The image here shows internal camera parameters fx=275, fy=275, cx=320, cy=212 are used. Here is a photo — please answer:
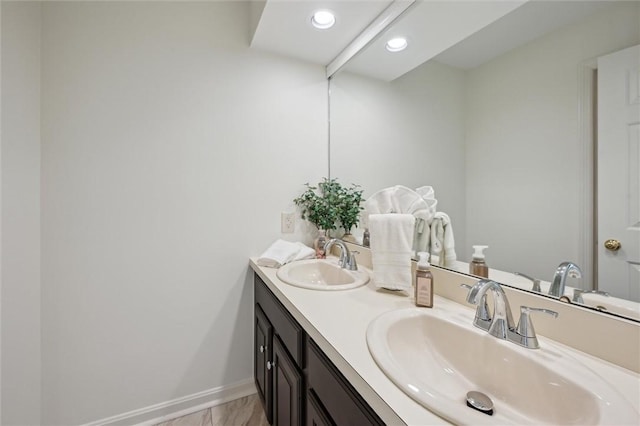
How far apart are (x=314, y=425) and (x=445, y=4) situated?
1602 millimetres

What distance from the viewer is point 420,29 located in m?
1.23

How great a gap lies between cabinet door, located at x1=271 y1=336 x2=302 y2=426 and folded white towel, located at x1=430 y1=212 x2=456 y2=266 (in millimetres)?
679

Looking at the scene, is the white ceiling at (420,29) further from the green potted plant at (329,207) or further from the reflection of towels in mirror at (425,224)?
the green potted plant at (329,207)

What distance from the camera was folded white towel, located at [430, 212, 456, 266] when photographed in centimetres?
106

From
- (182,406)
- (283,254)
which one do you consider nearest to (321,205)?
(283,254)

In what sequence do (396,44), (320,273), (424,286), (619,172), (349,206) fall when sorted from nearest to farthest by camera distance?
1. (619,172)
2. (424,286)
3. (396,44)
4. (320,273)
5. (349,206)

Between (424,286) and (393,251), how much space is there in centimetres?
19

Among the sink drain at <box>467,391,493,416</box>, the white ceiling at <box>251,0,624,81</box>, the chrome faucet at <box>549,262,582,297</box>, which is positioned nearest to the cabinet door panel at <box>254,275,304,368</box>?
the sink drain at <box>467,391,493,416</box>

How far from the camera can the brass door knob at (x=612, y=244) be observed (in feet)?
2.07

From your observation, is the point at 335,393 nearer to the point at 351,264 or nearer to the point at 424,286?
the point at 424,286

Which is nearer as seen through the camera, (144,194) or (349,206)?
(144,194)

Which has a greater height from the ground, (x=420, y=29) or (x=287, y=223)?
(x=420, y=29)

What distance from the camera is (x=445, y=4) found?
1120 millimetres

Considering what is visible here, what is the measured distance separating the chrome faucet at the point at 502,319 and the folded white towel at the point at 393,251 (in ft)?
1.00
